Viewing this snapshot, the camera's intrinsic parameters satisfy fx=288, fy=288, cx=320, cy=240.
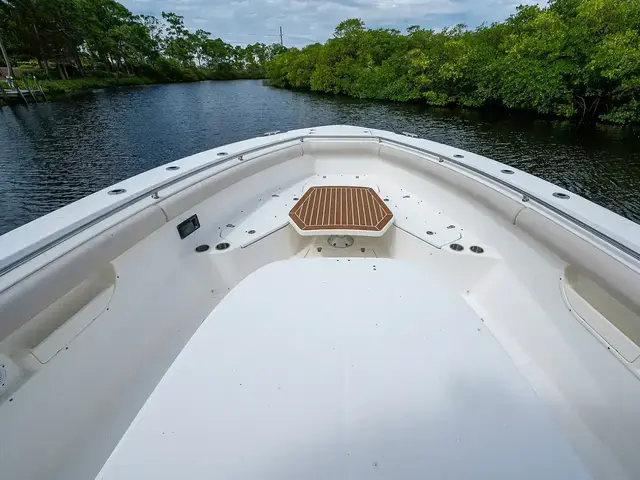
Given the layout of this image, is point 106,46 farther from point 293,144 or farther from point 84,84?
point 293,144

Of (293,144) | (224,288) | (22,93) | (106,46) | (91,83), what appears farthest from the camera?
(106,46)

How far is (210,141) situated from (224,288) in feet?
36.4

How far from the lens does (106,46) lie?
3350 cm

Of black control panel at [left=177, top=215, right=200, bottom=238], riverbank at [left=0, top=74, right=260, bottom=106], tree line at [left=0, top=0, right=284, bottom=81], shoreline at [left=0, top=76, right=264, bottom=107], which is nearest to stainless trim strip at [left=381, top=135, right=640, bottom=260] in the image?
black control panel at [left=177, top=215, right=200, bottom=238]

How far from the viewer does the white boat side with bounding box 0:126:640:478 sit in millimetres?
1045

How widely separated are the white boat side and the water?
20.1 ft

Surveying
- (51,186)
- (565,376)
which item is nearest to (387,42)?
(51,186)

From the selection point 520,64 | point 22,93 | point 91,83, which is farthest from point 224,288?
point 91,83

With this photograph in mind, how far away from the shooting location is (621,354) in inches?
45.1

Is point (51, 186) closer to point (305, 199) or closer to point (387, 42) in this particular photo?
point (305, 199)

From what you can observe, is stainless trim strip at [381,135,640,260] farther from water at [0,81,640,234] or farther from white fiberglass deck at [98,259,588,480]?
water at [0,81,640,234]

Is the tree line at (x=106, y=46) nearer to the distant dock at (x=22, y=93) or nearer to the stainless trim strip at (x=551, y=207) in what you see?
the distant dock at (x=22, y=93)

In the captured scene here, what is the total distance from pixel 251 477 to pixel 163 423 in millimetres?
290

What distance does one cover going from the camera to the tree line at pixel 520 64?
1062 cm
